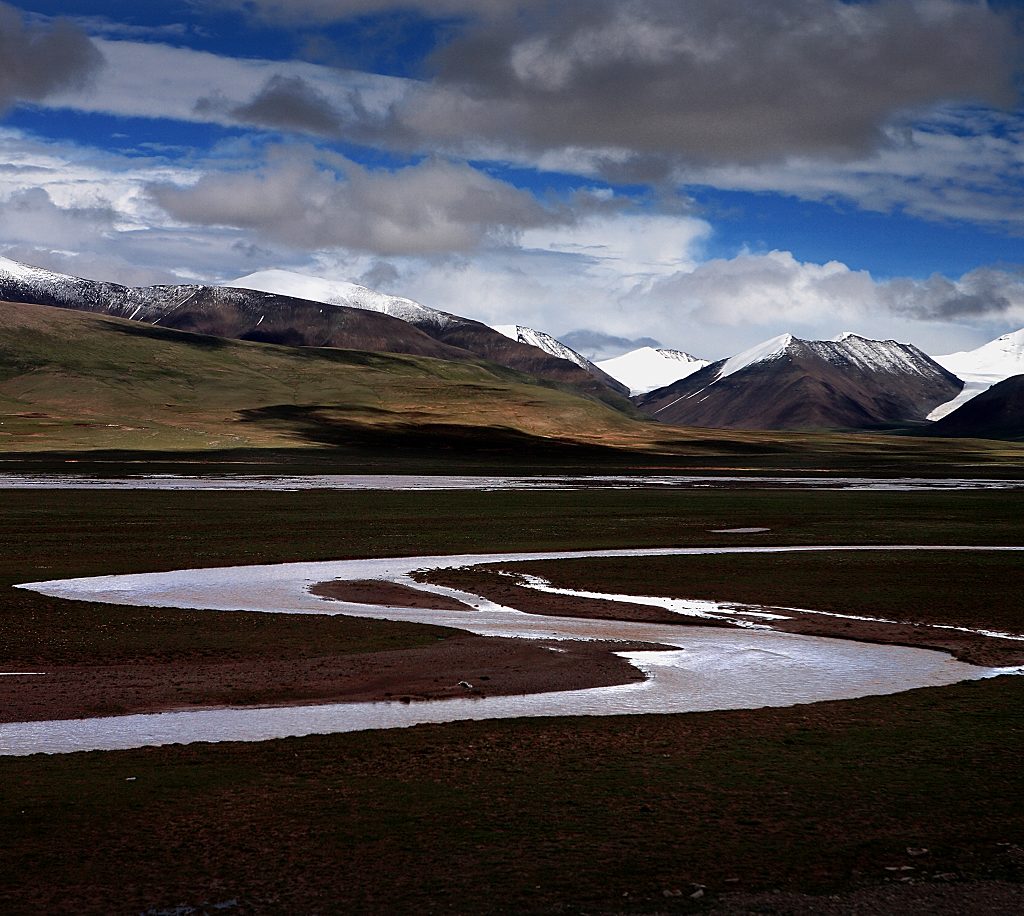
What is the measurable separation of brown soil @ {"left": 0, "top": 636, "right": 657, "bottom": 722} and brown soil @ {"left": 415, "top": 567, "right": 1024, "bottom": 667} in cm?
613

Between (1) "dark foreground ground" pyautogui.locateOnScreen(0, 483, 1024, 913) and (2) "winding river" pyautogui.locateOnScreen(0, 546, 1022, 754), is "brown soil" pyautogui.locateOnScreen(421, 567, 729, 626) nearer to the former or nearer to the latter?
(2) "winding river" pyautogui.locateOnScreen(0, 546, 1022, 754)

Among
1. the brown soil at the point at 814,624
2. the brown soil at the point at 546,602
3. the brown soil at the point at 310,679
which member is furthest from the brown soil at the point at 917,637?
the brown soil at the point at 310,679

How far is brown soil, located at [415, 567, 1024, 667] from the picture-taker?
26.8 metres

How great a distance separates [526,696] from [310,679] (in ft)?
14.5

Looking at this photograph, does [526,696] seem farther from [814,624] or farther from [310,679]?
[814,624]

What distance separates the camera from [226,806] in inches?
567

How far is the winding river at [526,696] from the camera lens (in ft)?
61.8

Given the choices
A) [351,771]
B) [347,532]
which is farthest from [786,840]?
[347,532]

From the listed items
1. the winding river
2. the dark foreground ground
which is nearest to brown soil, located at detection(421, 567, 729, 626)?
the winding river

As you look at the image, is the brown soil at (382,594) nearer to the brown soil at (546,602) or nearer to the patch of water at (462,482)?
the brown soil at (546,602)

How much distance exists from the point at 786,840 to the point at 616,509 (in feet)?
192

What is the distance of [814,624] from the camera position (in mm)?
31109

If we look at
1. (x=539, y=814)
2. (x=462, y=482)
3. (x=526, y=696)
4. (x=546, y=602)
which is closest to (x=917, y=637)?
(x=546, y=602)

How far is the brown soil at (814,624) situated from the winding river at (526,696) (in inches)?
27.2
